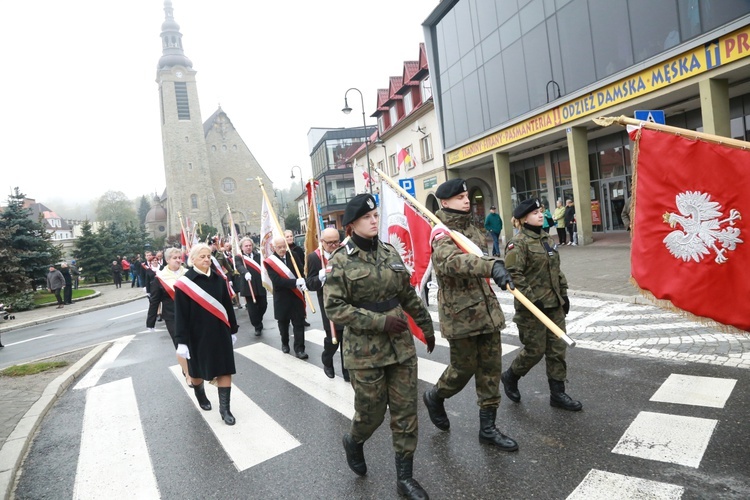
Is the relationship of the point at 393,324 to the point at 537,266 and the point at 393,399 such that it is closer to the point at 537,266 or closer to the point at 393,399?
the point at 393,399

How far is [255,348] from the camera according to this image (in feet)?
28.0

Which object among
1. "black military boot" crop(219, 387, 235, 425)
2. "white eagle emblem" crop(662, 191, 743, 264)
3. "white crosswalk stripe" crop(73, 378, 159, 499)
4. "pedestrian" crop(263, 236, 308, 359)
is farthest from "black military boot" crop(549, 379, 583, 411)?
"pedestrian" crop(263, 236, 308, 359)

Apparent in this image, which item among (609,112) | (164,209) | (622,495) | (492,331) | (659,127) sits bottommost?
(622,495)

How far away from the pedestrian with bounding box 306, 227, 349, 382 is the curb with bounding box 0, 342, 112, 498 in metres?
3.14

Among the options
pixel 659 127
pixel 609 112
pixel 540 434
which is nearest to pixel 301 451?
pixel 540 434

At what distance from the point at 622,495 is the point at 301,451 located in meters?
2.47

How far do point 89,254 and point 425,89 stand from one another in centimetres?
2633

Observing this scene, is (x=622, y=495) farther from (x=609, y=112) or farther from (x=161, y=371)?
(x=609, y=112)

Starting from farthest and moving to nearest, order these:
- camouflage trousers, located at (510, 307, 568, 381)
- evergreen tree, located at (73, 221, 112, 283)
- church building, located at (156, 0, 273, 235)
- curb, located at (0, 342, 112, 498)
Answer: church building, located at (156, 0, 273, 235) < evergreen tree, located at (73, 221, 112, 283) < camouflage trousers, located at (510, 307, 568, 381) < curb, located at (0, 342, 112, 498)

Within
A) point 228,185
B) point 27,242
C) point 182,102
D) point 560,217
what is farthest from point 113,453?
point 182,102

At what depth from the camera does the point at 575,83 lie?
1717cm

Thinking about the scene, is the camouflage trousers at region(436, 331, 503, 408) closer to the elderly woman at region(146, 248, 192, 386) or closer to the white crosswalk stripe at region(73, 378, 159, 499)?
the white crosswalk stripe at region(73, 378, 159, 499)

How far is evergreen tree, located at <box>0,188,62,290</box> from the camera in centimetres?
2397

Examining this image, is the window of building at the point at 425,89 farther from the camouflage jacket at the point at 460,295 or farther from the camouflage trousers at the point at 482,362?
the camouflage trousers at the point at 482,362
